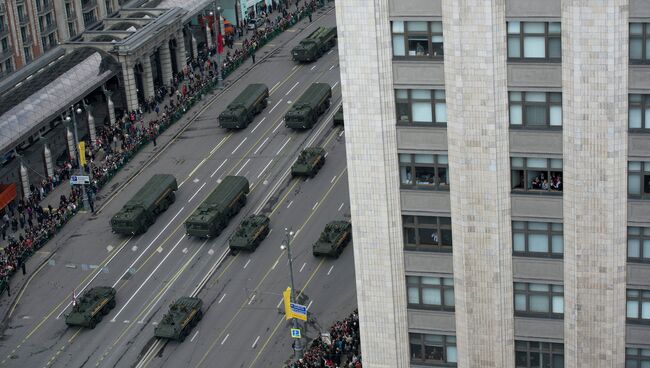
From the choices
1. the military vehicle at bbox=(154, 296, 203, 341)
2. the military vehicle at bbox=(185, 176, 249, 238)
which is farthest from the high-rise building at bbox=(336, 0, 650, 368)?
the military vehicle at bbox=(185, 176, 249, 238)

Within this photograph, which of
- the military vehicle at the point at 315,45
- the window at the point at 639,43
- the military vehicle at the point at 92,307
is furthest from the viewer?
the military vehicle at the point at 315,45

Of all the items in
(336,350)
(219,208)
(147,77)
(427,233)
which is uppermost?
(427,233)

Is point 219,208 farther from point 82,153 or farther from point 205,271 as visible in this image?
point 82,153

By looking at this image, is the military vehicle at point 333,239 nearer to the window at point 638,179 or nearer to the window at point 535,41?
the window at point 638,179

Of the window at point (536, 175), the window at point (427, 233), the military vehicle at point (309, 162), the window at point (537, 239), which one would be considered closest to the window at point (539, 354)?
the window at point (537, 239)

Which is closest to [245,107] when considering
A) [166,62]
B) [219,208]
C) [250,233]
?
[166,62]

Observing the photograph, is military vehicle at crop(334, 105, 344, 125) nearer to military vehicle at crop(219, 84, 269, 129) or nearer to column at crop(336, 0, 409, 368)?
military vehicle at crop(219, 84, 269, 129)
